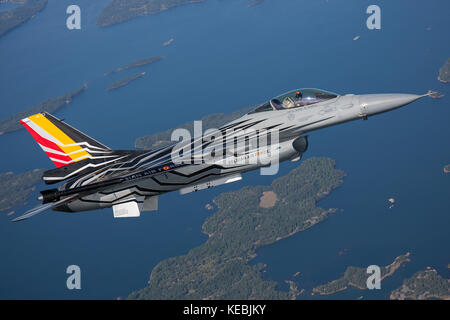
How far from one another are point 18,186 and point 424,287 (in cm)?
15357

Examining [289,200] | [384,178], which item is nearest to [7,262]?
[289,200]

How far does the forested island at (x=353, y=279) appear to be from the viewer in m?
133

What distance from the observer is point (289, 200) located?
177375mm

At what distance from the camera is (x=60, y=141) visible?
3438 cm

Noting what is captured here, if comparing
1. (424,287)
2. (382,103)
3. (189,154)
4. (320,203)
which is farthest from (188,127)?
(382,103)

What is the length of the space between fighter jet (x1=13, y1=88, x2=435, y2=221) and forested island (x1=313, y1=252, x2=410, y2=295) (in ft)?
367

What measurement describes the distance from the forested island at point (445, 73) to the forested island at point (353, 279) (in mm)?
84700

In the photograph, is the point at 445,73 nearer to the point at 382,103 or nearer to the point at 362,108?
the point at 382,103

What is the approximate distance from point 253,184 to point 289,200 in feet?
48.3

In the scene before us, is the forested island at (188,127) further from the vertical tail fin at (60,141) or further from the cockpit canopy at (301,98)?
the cockpit canopy at (301,98)

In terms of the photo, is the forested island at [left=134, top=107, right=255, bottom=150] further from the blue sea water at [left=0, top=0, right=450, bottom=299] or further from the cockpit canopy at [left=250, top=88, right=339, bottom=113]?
the cockpit canopy at [left=250, top=88, right=339, bottom=113]

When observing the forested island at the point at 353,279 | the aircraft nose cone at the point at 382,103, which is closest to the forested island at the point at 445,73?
the forested island at the point at 353,279

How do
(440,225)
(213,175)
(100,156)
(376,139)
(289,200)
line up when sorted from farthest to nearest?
(289,200), (376,139), (440,225), (100,156), (213,175)

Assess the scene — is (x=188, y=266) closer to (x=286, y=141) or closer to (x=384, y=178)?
(x=384, y=178)
